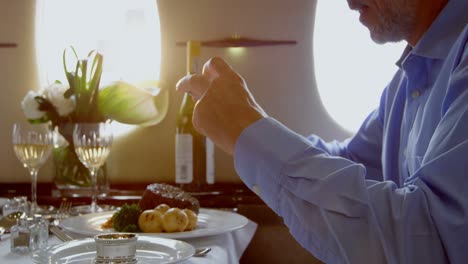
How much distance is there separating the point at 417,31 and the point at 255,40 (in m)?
0.93

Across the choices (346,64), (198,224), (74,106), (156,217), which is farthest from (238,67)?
(156,217)

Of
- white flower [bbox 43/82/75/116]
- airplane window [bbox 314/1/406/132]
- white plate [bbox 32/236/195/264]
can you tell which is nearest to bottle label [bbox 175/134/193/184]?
white flower [bbox 43/82/75/116]

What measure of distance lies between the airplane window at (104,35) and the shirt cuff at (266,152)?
4.37ft

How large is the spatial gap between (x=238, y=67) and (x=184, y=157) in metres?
0.44

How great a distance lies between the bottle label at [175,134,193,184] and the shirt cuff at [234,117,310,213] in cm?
98

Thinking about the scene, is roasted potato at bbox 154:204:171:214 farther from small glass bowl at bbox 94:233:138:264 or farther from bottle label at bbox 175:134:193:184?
bottle label at bbox 175:134:193:184

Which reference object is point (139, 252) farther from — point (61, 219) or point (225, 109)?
point (61, 219)

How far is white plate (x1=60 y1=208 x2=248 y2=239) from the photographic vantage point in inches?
43.7

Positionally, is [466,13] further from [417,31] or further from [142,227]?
[142,227]

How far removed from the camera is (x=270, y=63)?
6.95 ft

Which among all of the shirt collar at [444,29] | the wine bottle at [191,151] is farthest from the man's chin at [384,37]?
the wine bottle at [191,151]

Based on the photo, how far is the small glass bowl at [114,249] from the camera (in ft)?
2.75

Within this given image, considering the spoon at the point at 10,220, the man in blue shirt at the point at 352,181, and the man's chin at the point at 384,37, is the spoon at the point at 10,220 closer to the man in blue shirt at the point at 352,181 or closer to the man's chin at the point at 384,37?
the man in blue shirt at the point at 352,181

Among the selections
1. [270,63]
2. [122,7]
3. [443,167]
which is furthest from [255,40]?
[443,167]
